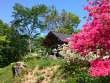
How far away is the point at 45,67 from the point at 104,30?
10109mm

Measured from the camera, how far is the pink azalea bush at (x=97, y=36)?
1501 cm

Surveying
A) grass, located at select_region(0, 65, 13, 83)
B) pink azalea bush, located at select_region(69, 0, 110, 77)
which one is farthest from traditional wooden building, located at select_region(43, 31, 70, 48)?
pink azalea bush, located at select_region(69, 0, 110, 77)

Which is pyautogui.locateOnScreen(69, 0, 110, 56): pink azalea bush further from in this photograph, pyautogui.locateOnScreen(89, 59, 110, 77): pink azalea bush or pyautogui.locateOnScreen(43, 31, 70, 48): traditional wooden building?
pyautogui.locateOnScreen(43, 31, 70, 48): traditional wooden building

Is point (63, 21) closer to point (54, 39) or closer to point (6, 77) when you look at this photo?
point (54, 39)

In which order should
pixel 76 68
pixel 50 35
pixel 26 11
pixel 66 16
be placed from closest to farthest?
1. pixel 76 68
2. pixel 50 35
3. pixel 26 11
4. pixel 66 16

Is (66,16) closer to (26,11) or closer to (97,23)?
(26,11)

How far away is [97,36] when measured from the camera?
15594 mm

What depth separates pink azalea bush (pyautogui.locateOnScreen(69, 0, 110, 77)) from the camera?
49.2 feet

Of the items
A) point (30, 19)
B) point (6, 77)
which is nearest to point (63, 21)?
point (30, 19)

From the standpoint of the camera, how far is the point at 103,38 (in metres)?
15.5

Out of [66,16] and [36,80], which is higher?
[66,16]

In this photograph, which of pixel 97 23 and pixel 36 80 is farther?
pixel 36 80

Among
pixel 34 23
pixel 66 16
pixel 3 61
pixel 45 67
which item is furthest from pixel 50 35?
pixel 66 16

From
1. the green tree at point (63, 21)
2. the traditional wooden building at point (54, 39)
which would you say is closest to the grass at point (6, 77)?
the traditional wooden building at point (54, 39)
